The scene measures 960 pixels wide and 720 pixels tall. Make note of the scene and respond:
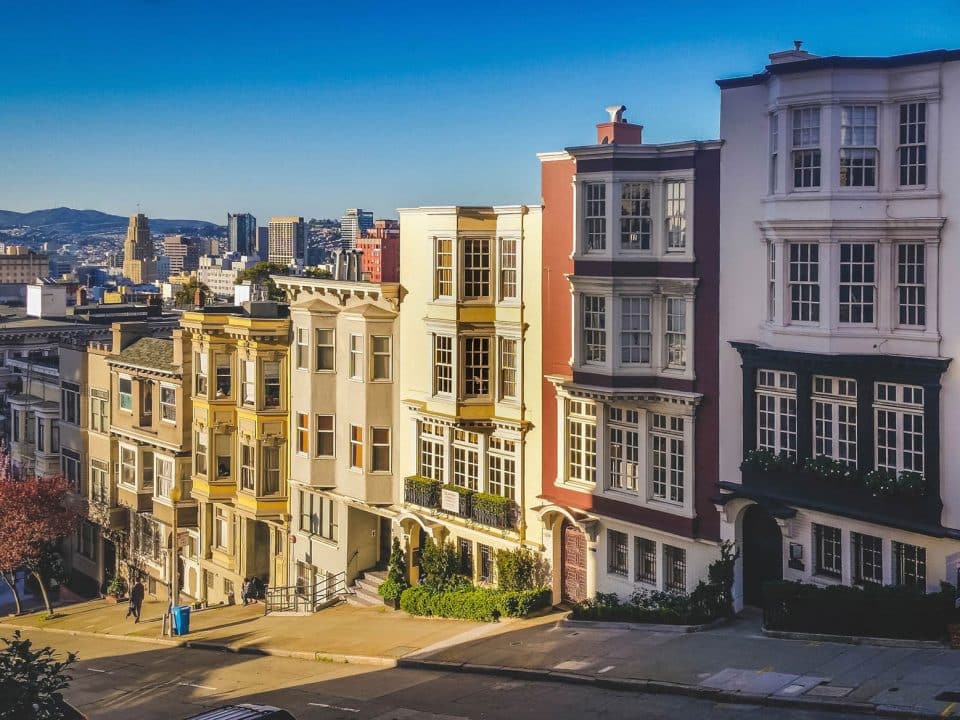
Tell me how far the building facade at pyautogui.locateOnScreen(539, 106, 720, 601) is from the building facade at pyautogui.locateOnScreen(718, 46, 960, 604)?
99 centimetres

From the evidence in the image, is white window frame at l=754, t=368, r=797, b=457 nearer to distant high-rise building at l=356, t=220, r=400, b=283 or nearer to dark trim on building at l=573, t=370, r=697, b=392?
dark trim on building at l=573, t=370, r=697, b=392

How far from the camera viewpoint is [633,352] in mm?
32969

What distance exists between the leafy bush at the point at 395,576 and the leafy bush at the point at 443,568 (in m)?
1.15

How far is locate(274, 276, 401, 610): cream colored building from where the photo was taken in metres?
40.8

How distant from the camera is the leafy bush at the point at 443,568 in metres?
38.5

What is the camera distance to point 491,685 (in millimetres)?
28516

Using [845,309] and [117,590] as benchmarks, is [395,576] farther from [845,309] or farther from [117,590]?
[117,590]


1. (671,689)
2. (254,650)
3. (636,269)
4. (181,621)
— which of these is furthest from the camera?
(181,621)

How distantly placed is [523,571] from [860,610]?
36.8ft

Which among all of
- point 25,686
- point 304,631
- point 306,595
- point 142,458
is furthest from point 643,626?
point 142,458

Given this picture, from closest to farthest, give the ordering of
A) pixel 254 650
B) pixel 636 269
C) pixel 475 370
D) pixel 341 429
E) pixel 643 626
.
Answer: pixel 643 626 < pixel 636 269 < pixel 254 650 < pixel 475 370 < pixel 341 429

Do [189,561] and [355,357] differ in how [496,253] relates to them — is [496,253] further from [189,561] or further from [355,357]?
[189,561]

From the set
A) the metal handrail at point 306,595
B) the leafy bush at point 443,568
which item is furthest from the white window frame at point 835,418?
the metal handrail at point 306,595

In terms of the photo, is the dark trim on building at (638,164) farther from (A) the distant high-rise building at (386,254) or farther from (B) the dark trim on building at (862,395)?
(A) the distant high-rise building at (386,254)
